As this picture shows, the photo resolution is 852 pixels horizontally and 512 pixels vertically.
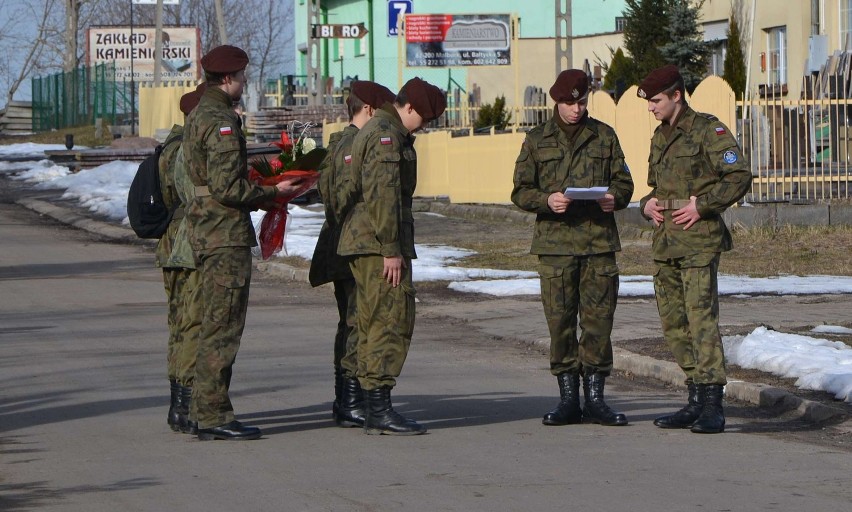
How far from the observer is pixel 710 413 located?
8180mm

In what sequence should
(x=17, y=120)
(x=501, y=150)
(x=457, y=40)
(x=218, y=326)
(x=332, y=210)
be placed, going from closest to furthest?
1. (x=218, y=326)
2. (x=332, y=210)
3. (x=501, y=150)
4. (x=457, y=40)
5. (x=17, y=120)

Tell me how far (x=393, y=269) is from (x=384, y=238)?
0.57 feet

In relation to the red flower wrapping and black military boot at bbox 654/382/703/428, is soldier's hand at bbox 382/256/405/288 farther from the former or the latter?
black military boot at bbox 654/382/703/428

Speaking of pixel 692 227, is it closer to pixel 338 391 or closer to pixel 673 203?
pixel 673 203

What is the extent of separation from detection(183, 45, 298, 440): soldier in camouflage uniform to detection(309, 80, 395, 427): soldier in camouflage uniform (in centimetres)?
51

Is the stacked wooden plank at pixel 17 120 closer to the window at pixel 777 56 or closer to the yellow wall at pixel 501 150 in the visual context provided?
the yellow wall at pixel 501 150

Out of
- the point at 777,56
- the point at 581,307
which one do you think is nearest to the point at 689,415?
the point at 581,307

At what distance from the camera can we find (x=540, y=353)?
39.2ft

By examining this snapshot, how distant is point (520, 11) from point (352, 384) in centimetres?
4724

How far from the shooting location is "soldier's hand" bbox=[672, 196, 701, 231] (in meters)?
8.09

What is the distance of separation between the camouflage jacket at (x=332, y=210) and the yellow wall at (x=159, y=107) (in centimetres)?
3435

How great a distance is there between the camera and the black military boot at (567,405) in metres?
8.40

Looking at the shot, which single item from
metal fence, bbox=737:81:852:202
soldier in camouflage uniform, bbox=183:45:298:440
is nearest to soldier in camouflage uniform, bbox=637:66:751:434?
soldier in camouflage uniform, bbox=183:45:298:440

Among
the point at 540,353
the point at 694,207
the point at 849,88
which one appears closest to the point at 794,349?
the point at 540,353
